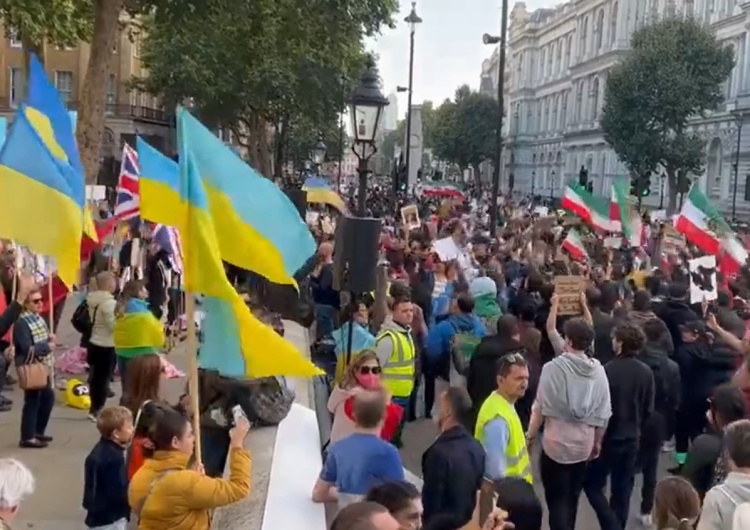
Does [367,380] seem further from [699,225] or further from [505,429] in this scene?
[699,225]

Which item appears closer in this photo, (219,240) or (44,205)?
(219,240)

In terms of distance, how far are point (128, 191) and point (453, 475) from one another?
27.9 ft

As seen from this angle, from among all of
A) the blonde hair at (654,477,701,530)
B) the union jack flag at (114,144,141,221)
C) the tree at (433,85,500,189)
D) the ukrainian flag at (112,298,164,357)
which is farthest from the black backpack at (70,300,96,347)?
the tree at (433,85,500,189)

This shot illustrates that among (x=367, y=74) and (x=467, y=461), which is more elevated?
(x=367, y=74)

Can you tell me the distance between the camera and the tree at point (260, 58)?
21.3 metres

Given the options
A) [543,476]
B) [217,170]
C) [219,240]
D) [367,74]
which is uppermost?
[367,74]

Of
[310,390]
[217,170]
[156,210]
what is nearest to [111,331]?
[310,390]

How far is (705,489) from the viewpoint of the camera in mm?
5488

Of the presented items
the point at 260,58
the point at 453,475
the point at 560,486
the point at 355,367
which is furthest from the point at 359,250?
the point at 260,58

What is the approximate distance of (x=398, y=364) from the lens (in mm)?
7715

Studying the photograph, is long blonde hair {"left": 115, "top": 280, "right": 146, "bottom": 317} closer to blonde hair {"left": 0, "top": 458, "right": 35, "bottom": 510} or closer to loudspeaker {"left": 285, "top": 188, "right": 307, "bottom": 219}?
blonde hair {"left": 0, "top": 458, "right": 35, "bottom": 510}

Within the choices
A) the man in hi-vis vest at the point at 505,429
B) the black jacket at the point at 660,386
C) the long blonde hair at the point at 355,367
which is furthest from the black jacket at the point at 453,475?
the black jacket at the point at 660,386

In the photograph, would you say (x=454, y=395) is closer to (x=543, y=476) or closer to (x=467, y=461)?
(x=467, y=461)

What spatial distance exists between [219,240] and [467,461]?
1.67 m
